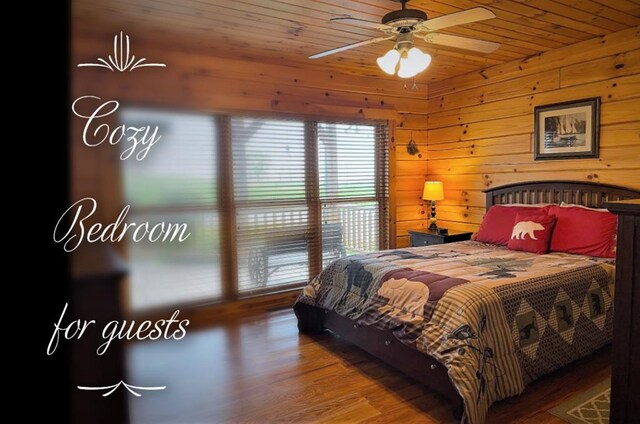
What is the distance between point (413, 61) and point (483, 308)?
56.2 inches

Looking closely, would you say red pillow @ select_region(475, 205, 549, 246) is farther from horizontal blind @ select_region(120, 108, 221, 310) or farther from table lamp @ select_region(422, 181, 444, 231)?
horizontal blind @ select_region(120, 108, 221, 310)

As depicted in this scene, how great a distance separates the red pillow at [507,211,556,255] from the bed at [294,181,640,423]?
0.34 ft

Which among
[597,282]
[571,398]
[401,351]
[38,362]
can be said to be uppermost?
[38,362]

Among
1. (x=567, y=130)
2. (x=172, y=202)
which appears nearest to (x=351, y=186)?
(x=567, y=130)

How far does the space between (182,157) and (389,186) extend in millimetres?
4116

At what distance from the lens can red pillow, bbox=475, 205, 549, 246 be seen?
3.59 meters

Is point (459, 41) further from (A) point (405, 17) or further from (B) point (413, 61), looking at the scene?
(A) point (405, 17)

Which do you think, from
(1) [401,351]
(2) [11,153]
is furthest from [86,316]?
(1) [401,351]

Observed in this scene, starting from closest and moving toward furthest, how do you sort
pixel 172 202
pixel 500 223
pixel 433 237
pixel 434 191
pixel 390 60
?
pixel 172 202, pixel 390 60, pixel 500 223, pixel 433 237, pixel 434 191

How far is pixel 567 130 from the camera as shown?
141 inches

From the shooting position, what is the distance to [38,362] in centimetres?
47

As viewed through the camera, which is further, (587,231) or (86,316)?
(587,231)

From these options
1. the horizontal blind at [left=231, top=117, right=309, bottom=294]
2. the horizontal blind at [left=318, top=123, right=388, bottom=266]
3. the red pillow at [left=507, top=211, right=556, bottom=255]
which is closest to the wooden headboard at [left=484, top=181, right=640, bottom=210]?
the red pillow at [left=507, top=211, right=556, bottom=255]

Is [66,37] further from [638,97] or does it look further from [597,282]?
[638,97]
